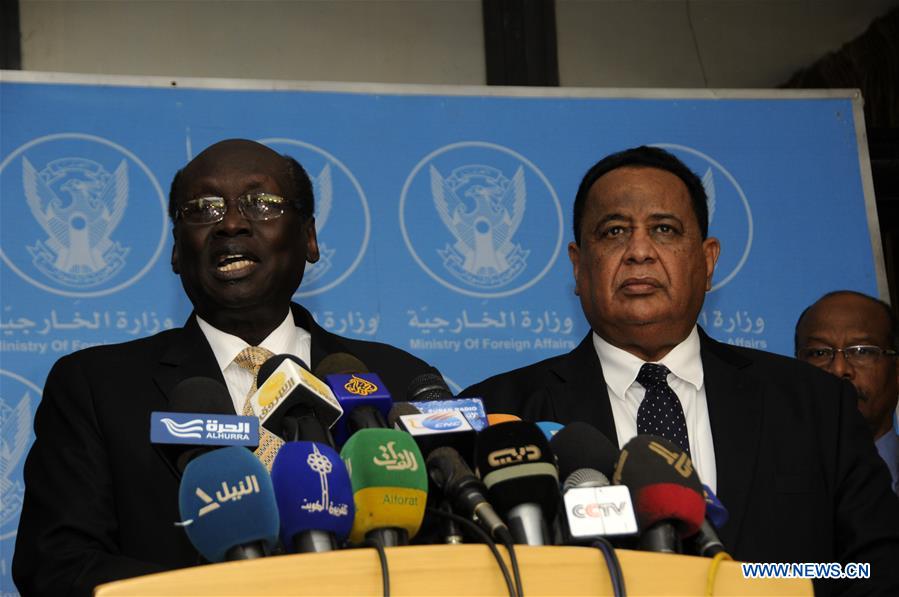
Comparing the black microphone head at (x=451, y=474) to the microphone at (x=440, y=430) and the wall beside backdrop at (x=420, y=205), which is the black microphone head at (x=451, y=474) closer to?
the microphone at (x=440, y=430)

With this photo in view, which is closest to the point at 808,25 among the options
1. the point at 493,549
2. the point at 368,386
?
the point at 368,386

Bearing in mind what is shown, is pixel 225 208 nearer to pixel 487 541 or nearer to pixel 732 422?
pixel 732 422

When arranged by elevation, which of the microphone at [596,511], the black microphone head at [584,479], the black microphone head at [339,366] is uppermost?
the black microphone head at [339,366]

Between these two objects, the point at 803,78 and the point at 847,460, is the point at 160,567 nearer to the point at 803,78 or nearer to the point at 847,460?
the point at 847,460

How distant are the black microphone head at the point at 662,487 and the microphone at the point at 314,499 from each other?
1.38 ft

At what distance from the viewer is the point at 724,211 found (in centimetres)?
479

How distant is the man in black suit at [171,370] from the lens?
253 centimetres

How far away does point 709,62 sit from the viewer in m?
5.95

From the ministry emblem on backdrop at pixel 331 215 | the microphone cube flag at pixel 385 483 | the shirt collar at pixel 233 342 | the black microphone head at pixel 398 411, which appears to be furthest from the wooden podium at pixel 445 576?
the ministry emblem on backdrop at pixel 331 215

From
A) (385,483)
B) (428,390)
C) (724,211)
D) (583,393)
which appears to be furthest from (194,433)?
(724,211)

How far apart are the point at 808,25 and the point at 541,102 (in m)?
1.92

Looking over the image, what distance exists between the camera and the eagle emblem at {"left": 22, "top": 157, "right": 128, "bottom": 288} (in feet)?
14.3

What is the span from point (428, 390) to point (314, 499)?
2.00 ft

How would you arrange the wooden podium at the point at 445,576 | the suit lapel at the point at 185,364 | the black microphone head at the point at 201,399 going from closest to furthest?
the wooden podium at the point at 445,576 < the black microphone head at the point at 201,399 < the suit lapel at the point at 185,364
